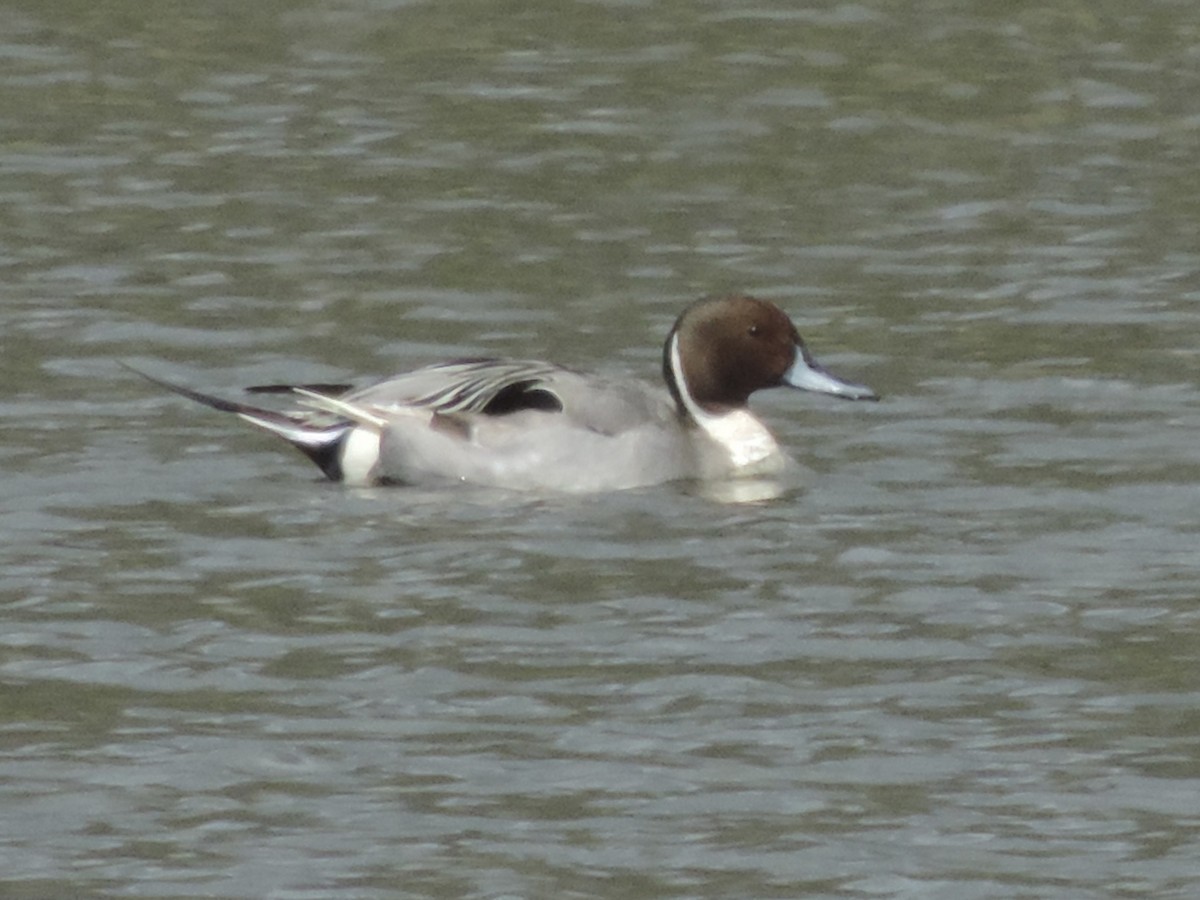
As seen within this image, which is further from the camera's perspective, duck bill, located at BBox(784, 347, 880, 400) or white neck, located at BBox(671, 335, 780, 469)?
duck bill, located at BBox(784, 347, 880, 400)

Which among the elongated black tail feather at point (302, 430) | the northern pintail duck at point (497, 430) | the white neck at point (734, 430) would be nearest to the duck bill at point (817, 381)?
the northern pintail duck at point (497, 430)

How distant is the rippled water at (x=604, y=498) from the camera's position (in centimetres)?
770

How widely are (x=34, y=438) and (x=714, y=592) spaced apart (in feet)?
9.67

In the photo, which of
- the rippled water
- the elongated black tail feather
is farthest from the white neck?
the elongated black tail feather

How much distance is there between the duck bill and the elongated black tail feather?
1743mm

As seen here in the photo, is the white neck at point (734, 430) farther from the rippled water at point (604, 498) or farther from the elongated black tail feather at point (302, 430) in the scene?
the elongated black tail feather at point (302, 430)

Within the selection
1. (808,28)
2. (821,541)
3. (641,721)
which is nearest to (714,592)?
(821,541)

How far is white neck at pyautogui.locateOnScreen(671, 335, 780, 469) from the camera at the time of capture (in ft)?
39.2

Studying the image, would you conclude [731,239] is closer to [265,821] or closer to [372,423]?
[372,423]

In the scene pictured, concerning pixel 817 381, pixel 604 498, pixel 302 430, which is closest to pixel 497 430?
pixel 604 498

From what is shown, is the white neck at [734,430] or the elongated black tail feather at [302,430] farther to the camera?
the white neck at [734,430]

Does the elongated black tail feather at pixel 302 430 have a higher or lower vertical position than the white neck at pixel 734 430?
higher

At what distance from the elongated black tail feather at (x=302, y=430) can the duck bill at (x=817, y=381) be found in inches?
68.6

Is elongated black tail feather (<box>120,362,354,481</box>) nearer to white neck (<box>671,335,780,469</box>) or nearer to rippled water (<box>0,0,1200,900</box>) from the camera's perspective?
rippled water (<box>0,0,1200,900</box>)
